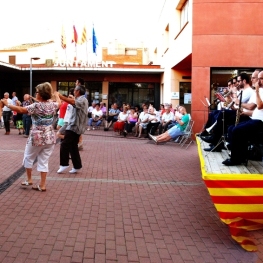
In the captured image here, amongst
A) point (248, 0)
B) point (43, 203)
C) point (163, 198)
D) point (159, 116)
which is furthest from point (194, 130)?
point (43, 203)

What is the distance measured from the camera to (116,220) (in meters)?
4.98

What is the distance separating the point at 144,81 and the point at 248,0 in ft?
38.4

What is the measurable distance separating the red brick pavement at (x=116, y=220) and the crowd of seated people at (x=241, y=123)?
916 mm

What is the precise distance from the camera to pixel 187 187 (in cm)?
692

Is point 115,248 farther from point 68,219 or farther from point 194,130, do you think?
point 194,130

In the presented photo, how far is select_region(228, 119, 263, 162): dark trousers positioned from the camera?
5.49 metres

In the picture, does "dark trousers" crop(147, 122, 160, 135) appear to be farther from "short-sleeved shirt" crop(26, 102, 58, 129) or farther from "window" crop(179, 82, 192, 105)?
"short-sleeved shirt" crop(26, 102, 58, 129)

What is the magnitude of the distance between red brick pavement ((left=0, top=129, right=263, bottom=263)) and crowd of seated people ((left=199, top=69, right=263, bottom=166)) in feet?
3.01

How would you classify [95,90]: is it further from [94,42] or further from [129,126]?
[129,126]

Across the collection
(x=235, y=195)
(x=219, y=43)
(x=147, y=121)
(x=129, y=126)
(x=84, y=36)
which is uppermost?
(x=84, y=36)

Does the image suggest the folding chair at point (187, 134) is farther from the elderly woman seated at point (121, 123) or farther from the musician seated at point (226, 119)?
the musician seated at point (226, 119)

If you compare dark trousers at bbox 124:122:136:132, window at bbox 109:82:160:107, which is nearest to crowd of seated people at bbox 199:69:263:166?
dark trousers at bbox 124:122:136:132

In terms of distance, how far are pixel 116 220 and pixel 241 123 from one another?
2.55m

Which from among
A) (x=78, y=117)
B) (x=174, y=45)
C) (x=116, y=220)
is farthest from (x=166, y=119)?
(x=116, y=220)
